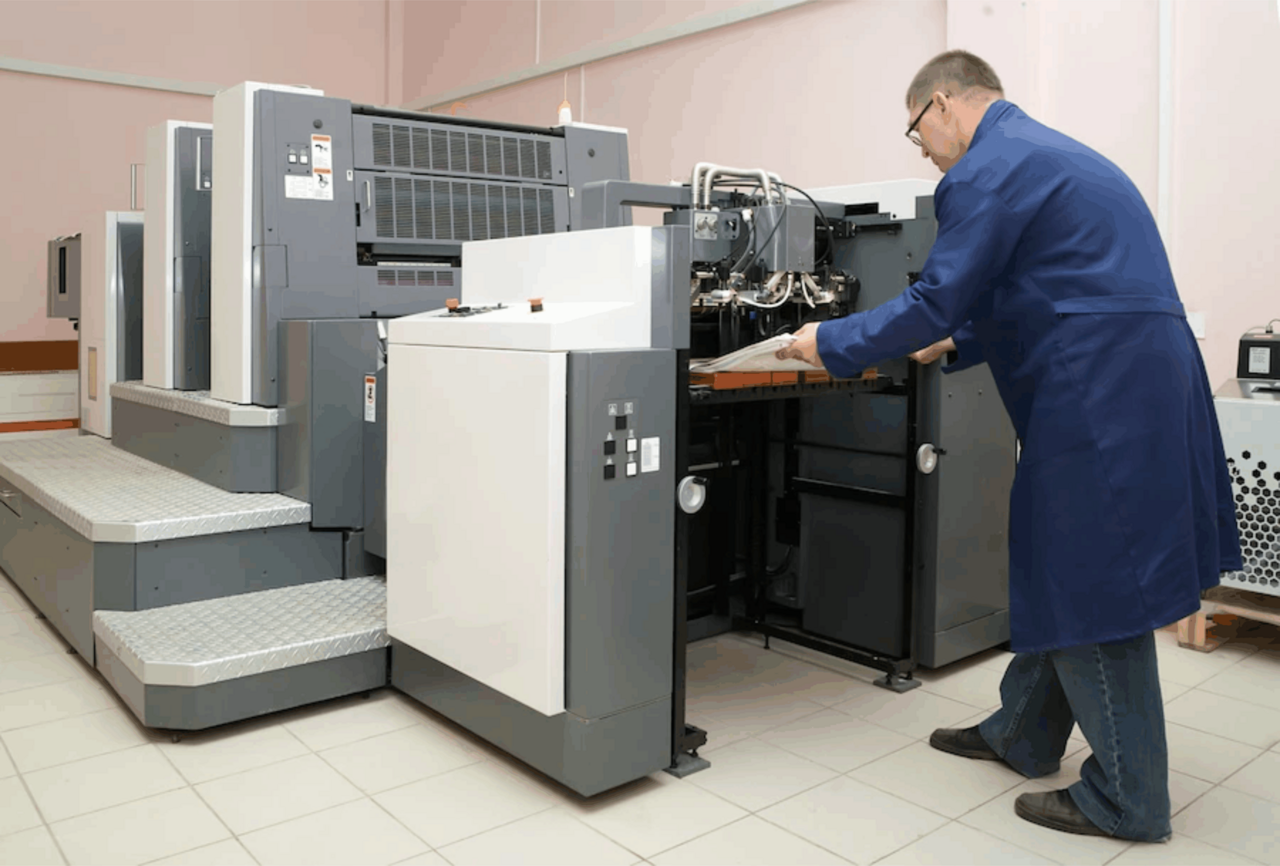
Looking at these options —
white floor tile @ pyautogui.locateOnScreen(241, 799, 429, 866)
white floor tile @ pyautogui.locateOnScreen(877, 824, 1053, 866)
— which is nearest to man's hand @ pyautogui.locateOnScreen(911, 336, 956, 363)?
white floor tile @ pyautogui.locateOnScreen(877, 824, 1053, 866)

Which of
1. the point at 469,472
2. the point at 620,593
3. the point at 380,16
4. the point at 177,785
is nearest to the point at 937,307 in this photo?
the point at 620,593

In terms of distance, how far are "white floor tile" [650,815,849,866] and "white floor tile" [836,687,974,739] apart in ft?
2.45

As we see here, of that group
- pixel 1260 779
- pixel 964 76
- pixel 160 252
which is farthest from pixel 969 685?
pixel 160 252

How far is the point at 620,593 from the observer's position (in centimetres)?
238

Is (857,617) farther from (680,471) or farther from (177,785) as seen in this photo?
(177,785)

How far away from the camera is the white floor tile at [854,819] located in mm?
2254

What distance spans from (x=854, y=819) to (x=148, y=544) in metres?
2.19

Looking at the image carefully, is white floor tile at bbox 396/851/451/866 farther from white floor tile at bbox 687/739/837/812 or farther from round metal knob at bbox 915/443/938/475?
round metal knob at bbox 915/443/938/475

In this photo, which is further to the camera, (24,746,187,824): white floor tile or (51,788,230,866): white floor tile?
(24,746,187,824): white floor tile

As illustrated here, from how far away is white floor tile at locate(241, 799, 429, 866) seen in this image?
7.11 ft

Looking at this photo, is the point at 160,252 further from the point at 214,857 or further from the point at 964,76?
the point at 964,76

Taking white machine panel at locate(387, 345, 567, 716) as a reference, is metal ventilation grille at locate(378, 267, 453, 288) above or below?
above

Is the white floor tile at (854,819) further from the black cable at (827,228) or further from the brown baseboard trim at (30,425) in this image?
the brown baseboard trim at (30,425)

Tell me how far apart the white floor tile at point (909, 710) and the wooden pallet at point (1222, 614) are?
3.64 feet
